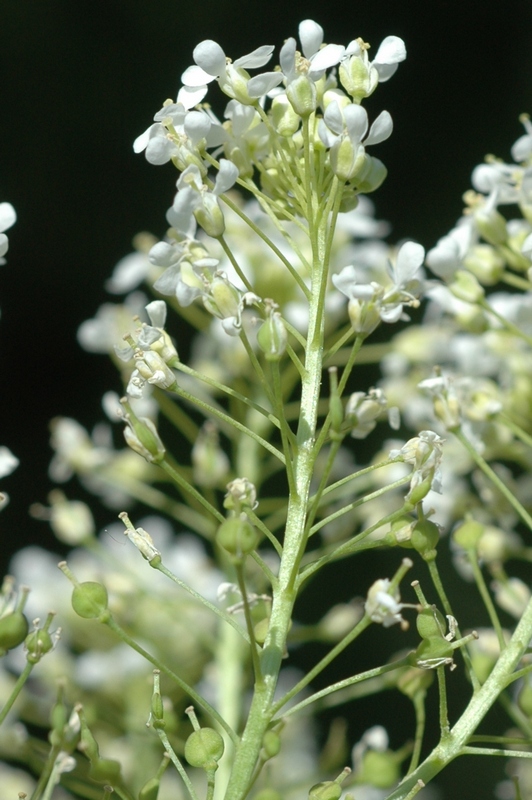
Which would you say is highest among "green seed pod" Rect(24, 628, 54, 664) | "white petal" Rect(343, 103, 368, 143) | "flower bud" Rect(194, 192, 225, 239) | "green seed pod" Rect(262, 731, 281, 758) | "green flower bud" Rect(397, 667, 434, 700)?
"white petal" Rect(343, 103, 368, 143)

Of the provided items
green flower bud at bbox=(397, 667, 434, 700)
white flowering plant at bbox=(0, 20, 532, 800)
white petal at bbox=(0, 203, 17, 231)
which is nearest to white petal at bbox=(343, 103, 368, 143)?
white flowering plant at bbox=(0, 20, 532, 800)

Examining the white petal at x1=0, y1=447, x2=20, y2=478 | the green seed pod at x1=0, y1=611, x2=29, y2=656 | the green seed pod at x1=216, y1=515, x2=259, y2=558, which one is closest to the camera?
the green seed pod at x1=216, y1=515, x2=259, y2=558

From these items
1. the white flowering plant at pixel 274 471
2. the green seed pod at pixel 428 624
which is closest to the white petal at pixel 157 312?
the white flowering plant at pixel 274 471

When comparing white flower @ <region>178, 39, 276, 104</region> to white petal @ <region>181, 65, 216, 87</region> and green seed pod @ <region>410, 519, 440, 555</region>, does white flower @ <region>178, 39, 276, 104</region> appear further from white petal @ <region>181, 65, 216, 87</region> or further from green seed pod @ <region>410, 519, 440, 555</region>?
green seed pod @ <region>410, 519, 440, 555</region>

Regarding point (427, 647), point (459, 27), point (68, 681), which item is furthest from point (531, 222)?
point (459, 27)

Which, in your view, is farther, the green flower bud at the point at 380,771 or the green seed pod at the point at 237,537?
the green flower bud at the point at 380,771

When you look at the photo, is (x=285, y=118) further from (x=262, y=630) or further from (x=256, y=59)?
(x=262, y=630)

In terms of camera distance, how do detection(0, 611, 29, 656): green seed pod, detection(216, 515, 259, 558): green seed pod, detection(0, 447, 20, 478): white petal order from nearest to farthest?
1. detection(216, 515, 259, 558): green seed pod
2. detection(0, 611, 29, 656): green seed pod
3. detection(0, 447, 20, 478): white petal

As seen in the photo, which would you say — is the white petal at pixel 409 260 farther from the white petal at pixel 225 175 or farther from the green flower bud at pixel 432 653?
the green flower bud at pixel 432 653
